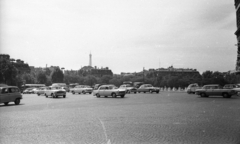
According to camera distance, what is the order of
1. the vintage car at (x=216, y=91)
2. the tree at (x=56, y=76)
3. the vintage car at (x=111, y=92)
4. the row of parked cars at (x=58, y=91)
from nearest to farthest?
1. the row of parked cars at (x=58, y=91)
2. the vintage car at (x=216, y=91)
3. the vintage car at (x=111, y=92)
4. the tree at (x=56, y=76)

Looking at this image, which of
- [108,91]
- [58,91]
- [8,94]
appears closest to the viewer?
[8,94]

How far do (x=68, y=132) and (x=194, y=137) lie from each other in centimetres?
430

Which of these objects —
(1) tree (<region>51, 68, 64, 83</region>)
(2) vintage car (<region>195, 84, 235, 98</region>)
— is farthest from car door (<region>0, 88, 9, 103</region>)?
(1) tree (<region>51, 68, 64, 83</region>)

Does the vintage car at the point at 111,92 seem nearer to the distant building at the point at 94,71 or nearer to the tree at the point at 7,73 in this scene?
the tree at the point at 7,73

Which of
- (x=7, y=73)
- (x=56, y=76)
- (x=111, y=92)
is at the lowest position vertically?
(x=111, y=92)

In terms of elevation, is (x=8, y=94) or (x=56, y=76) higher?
(x=56, y=76)

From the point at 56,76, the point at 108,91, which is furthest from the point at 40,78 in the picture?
the point at 108,91

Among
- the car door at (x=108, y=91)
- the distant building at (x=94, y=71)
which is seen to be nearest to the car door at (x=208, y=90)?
the car door at (x=108, y=91)

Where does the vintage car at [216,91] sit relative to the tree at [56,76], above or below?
below

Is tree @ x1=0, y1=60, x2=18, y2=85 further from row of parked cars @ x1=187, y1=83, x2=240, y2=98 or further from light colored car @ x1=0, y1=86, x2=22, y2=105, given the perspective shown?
row of parked cars @ x1=187, y1=83, x2=240, y2=98

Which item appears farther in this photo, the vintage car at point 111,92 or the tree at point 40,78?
the tree at point 40,78

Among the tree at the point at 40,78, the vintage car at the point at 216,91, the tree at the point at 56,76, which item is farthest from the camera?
the tree at the point at 40,78

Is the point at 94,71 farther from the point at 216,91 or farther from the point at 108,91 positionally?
the point at 216,91

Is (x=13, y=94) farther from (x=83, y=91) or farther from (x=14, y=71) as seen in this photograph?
(x=14, y=71)
